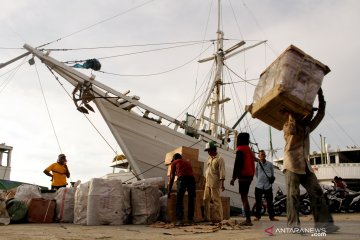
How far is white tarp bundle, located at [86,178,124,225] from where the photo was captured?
7.29 metres

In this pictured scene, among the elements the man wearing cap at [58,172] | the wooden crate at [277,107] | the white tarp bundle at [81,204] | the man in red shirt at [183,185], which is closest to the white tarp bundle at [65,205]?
the white tarp bundle at [81,204]

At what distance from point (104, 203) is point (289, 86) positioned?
13.9 feet

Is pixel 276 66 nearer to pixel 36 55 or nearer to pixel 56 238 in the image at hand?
pixel 56 238

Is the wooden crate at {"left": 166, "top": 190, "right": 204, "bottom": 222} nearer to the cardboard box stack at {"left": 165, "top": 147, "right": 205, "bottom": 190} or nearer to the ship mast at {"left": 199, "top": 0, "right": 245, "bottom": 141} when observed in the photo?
the cardboard box stack at {"left": 165, "top": 147, "right": 205, "bottom": 190}

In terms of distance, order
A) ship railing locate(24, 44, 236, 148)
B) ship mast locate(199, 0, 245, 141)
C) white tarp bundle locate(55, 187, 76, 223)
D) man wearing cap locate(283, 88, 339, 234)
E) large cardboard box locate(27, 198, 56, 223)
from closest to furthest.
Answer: man wearing cap locate(283, 88, 339, 234)
large cardboard box locate(27, 198, 56, 223)
white tarp bundle locate(55, 187, 76, 223)
ship railing locate(24, 44, 236, 148)
ship mast locate(199, 0, 245, 141)

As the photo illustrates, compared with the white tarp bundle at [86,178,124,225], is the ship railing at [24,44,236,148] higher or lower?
higher

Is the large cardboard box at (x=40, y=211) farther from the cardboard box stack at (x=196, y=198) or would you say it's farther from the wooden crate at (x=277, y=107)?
the wooden crate at (x=277, y=107)

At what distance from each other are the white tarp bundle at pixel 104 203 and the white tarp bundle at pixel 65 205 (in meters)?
1.23

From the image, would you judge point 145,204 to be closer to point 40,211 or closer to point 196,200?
point 196,200

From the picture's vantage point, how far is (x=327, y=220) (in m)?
4.63

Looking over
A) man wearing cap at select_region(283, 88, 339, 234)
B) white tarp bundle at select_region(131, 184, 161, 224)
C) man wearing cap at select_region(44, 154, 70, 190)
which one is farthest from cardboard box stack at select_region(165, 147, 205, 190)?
man wearing cap at select_region(283, 88, 339, 234)

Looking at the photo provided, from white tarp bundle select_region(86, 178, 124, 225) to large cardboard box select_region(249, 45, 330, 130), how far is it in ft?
11.0

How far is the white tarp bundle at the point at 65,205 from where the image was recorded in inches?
327

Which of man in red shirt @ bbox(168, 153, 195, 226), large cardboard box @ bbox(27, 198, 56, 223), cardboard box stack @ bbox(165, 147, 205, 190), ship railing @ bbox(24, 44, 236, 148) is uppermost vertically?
ship railing @ bbox(24, 44, 236, 148)
